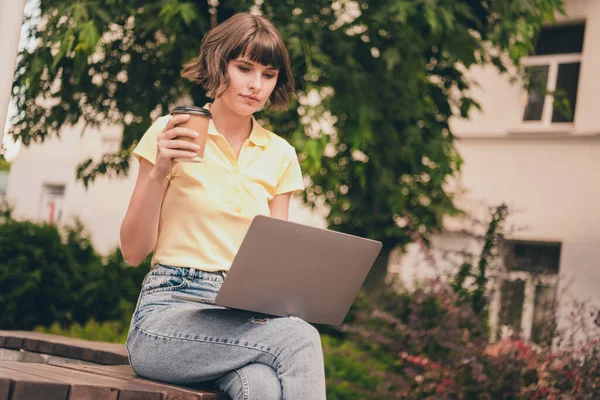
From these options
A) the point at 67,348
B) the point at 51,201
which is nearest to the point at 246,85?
the point at 67,348

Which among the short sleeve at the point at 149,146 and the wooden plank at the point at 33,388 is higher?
the short sleeve at the point at 149,146

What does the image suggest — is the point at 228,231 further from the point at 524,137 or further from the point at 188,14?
the point at 524,137

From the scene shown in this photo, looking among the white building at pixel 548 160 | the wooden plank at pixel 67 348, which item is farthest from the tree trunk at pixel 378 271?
the wooden plank at pixel 67 348

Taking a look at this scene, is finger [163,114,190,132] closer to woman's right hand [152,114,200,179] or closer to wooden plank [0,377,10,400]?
woman's right hand [152,114,200,179]

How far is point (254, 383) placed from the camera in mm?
2205

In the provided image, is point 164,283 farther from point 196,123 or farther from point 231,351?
point 196,123

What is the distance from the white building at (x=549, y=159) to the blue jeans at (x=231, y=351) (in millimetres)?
8387

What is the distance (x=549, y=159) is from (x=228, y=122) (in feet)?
30.4

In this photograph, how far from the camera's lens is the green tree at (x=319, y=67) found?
5625 mm

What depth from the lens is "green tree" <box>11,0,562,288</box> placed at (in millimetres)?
5625

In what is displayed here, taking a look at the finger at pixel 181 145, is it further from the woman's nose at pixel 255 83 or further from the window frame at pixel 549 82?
the window frame at pixel 549 82

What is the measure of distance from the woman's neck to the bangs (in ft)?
0.59

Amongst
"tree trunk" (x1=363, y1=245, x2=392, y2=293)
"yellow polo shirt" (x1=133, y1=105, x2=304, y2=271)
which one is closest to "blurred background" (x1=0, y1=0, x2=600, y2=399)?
"tree trunk" (x1=363, y1=245, x2=392, y2=293)

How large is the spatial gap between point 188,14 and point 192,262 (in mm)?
3319
